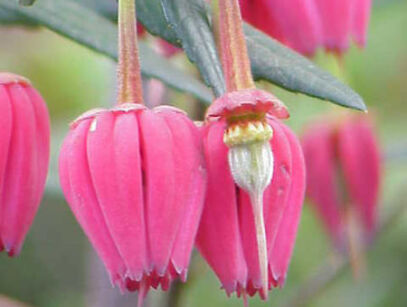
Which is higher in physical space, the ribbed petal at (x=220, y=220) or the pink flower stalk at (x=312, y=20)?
the pink flower stalk at (x=312, y=20)

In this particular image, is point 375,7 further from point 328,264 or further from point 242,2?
point 242,2

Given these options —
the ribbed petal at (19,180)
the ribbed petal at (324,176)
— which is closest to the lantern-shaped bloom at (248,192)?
the ribbed petal at (19,180)

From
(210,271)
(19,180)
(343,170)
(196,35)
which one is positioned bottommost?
(210,271)

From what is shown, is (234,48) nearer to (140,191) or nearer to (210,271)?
(140,191)

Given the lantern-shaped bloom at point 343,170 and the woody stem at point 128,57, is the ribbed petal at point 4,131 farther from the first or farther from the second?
the lantern-shaped bloom at point 343,170

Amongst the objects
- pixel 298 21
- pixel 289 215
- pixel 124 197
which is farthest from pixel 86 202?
pixel 298 21

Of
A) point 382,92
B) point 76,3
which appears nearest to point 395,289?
point 382,92

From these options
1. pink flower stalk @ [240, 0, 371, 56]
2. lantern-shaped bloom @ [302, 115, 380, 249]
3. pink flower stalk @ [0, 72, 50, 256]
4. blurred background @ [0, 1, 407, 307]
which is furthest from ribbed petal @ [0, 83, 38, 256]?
blurred background @ [0, 1, 407, 307]
